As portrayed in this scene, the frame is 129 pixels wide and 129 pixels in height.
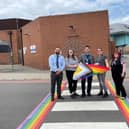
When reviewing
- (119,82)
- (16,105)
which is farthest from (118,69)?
(16,105)

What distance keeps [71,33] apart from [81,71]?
19.0m

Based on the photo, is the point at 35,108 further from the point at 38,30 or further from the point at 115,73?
the point at 38,30

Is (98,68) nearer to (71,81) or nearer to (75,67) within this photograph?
(75,67)

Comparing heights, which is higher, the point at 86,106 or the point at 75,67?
the point at 75,67

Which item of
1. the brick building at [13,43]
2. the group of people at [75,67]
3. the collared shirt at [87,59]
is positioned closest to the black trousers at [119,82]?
the group of people at [75,67]

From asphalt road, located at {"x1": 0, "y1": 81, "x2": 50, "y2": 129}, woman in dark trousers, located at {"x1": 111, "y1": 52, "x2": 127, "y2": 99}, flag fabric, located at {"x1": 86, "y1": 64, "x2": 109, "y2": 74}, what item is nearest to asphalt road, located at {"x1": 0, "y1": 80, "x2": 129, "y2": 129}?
asphalt road, located at {"x1": 0, "y1": 81, "x2": 50, "y2": 129}

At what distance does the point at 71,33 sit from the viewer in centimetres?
3106

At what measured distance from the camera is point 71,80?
503 inches

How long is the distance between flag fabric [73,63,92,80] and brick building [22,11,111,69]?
17.9 m

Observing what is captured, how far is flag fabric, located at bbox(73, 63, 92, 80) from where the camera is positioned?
1222 centimetres

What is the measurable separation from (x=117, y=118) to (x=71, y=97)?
155 inches

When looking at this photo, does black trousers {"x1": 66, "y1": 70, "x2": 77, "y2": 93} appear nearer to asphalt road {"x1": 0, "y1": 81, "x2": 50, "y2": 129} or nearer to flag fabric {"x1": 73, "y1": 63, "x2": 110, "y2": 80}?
flag fabric {"x1": 73, "y1": 63, "x2": 110, "y2": 80}

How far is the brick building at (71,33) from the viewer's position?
3012 cm

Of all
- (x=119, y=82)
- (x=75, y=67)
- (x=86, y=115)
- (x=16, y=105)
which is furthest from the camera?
(x=75, y=67)
